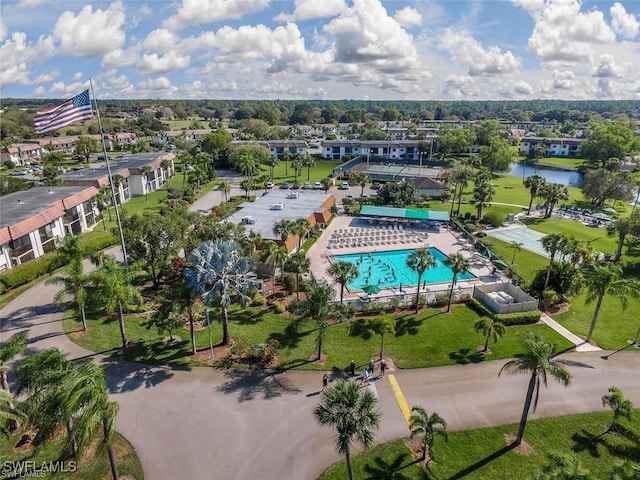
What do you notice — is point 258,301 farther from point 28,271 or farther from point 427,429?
point 28,271

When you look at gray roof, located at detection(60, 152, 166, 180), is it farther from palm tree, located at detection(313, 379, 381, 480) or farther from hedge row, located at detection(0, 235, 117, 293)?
palm tree, located at detection(313, 379, 381, 480)

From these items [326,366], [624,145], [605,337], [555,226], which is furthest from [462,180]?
[624,145]

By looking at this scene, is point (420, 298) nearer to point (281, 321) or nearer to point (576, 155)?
point (281, 321)

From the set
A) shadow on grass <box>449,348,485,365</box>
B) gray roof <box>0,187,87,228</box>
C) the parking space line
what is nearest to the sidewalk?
shadow on grass <box>449,348,485,365</box>

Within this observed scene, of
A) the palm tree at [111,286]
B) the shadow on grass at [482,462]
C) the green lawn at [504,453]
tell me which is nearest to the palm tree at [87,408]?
the green lawn at [504,453]

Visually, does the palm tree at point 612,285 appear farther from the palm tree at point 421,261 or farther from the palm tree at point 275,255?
the palm tree at point 275,255
